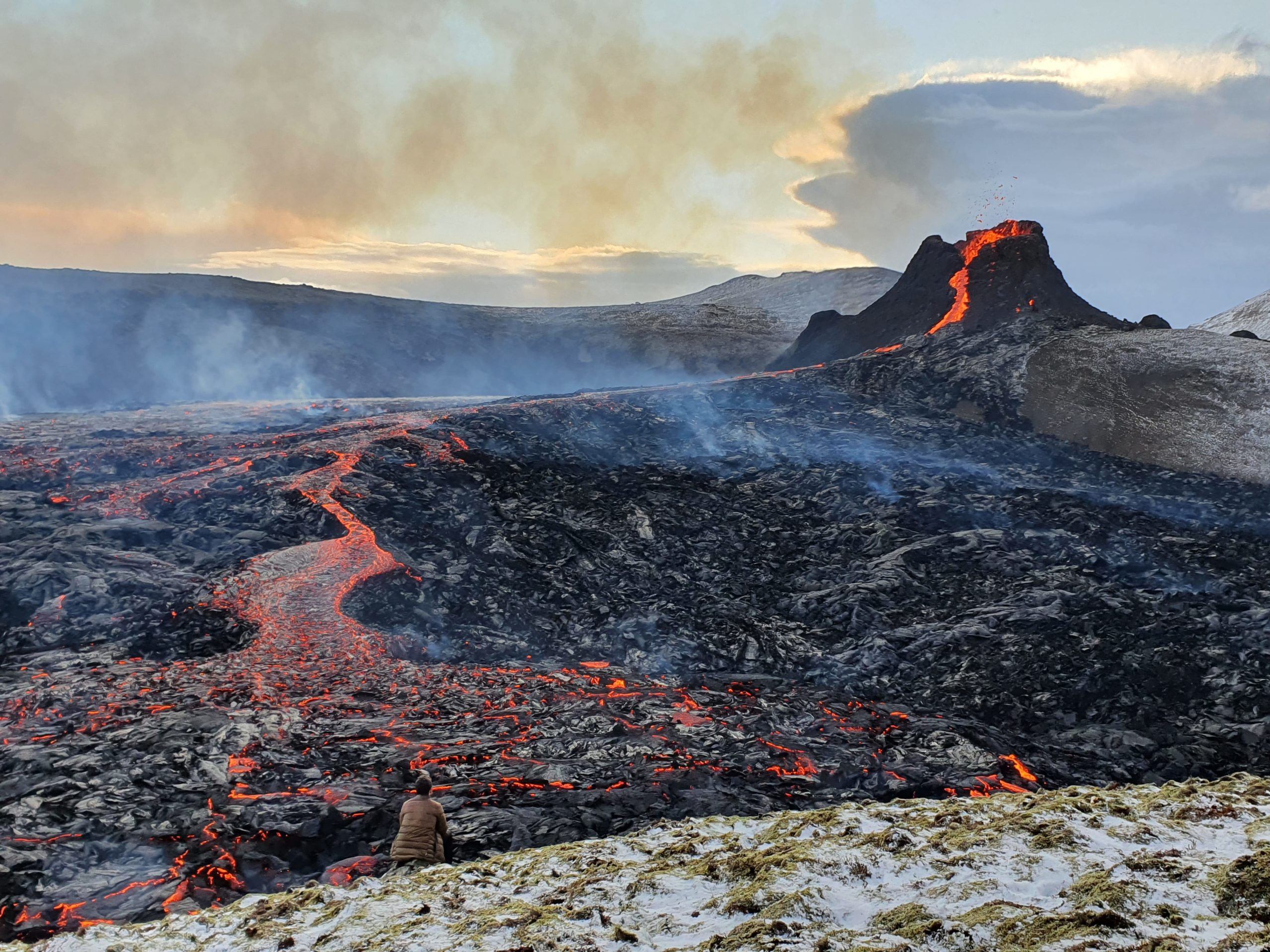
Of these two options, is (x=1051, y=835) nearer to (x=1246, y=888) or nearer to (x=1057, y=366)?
(x=1246, y=888)

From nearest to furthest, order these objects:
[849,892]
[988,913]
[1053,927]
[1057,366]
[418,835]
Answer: [1053,927] < [988,913] < [849,892] < [418,835] < [1057,366]

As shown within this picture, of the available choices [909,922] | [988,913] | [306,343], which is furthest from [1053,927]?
[306,343]

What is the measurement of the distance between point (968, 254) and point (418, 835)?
53750 mm

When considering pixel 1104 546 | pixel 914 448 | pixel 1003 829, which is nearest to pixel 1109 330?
pixel 914 448

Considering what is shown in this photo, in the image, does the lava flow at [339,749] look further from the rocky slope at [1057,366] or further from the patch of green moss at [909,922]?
the rocky slope at [1057,366]

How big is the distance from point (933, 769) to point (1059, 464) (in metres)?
23.9

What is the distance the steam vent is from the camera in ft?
40.5

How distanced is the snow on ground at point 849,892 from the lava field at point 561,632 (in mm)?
2546

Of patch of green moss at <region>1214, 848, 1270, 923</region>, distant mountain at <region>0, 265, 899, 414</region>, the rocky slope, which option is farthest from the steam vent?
distant mountain at <region>0, 265, 899, 414</region>

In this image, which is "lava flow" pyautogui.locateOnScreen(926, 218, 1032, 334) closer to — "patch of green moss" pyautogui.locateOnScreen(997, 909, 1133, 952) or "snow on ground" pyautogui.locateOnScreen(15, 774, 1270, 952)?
"snow on ground" pyautogui.locateOnScreen(15, 774, 1270, 952)

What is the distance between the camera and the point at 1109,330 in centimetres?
4456

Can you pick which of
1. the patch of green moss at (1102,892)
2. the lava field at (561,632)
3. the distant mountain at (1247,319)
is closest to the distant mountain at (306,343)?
the lava field at (561,632)

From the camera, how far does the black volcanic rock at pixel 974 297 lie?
161 feet

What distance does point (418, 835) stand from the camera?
34.9ft
